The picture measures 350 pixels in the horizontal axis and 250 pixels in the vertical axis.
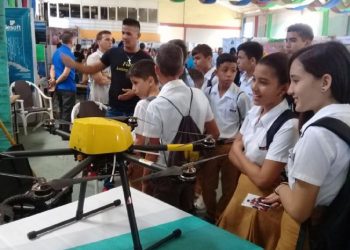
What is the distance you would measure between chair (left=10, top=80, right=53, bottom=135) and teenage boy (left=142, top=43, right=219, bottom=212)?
12.6ft

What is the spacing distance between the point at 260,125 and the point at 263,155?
5.3 inches

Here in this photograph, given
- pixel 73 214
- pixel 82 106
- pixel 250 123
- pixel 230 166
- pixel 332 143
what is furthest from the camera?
pixel 82 106

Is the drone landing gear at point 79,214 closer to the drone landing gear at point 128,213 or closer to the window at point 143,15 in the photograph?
the drone landing gear at point 128,213

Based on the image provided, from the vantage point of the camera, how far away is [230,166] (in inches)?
94.7

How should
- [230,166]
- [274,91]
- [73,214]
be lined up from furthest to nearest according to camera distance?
[230,166] → [274,91] → [73,214]

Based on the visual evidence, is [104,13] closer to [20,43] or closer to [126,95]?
[20,43]

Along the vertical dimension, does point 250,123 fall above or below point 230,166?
above

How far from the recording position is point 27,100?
5.39m

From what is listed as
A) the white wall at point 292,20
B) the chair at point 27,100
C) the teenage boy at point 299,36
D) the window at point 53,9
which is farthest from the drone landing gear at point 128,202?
the window at point 53,9

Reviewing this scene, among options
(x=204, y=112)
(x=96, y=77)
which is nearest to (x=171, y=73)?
(x=204, y=112)

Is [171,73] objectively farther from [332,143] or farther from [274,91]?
[332,143]

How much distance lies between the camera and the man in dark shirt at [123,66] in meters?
2.89

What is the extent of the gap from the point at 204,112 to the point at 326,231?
1064mm

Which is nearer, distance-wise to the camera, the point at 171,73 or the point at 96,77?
the point at 171,73
